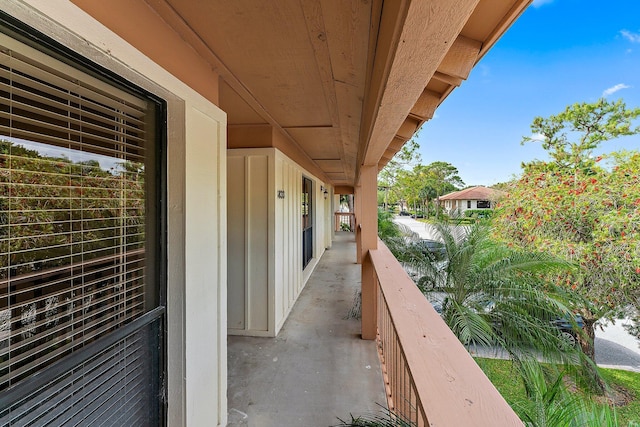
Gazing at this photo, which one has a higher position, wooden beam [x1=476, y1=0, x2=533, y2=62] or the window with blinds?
wooden beam [x1=476, y1=0, x2=533, y2=62]

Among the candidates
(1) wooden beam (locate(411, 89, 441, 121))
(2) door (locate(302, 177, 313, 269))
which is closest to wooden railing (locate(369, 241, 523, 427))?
(1) wooden beam (locate(411, 89, 441, 121))

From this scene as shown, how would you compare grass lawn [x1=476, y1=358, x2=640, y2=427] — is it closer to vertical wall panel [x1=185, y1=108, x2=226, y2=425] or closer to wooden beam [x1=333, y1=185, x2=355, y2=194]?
vertical wall panel [x1=185, y1=108, x2=226, y2=425]

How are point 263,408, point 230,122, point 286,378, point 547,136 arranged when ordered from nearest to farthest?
point 263,408
point 286,378
point 230,122
point 547,136

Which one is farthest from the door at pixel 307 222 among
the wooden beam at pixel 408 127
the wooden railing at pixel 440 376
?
the wooden railing at pixel 440 376

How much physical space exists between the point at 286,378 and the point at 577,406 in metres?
2.06

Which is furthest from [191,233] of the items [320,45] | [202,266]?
[320,45]

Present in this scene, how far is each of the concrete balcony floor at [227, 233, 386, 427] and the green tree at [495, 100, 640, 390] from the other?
244 centimetres

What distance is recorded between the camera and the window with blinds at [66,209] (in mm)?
854

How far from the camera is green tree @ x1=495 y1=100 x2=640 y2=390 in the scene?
11.4 feet

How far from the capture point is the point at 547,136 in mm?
14094

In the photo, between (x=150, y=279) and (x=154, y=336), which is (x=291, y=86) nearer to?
(x=150, y=279)

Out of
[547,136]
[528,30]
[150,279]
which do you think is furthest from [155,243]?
[547,136]

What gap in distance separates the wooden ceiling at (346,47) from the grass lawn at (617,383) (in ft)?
7.80

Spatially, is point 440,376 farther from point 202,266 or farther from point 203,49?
point 203,49
